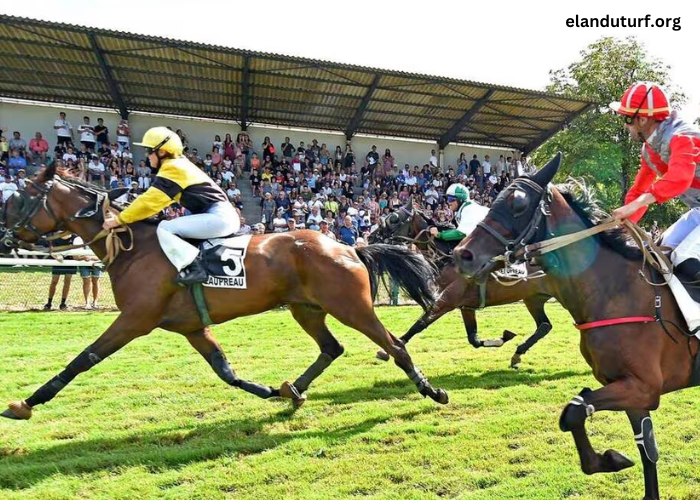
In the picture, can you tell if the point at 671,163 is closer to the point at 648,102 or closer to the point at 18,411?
the point at 648,102

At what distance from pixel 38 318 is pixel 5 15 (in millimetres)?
11863

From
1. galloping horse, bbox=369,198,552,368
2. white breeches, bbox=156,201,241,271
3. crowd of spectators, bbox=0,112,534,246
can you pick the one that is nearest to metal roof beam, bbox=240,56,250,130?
crowd of spectators, bbox=0,112,534,246

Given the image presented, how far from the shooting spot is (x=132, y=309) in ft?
16.5

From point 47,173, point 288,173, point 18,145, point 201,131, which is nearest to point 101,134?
point 18,145

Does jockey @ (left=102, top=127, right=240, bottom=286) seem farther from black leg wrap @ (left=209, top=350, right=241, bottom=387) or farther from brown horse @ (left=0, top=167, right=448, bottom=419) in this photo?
black leg wrap @ (left=209, top=350, right=241, bottom=387)

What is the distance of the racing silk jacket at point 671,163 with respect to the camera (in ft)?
11.1

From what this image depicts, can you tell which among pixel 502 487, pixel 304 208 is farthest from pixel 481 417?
pixel 304 208

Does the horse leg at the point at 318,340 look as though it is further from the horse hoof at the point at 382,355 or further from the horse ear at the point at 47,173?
the horse ear at the point at 47,173

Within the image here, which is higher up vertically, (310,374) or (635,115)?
(635,115)

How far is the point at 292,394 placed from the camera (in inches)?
220

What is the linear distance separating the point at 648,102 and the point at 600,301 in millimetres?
1332

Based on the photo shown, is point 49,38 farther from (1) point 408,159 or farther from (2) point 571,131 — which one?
(2) point 571,131

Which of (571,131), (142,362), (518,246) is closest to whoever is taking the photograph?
(518,246)

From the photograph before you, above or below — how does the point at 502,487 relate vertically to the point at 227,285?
below
